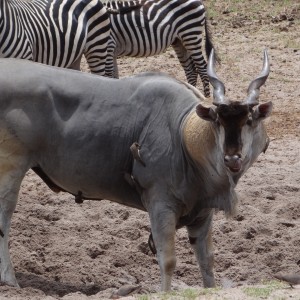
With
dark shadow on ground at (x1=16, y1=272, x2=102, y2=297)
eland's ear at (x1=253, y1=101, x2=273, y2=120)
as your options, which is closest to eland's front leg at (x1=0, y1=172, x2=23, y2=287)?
dark shadow on ground at (x1=16, y1=272, x2=102, y2=297)

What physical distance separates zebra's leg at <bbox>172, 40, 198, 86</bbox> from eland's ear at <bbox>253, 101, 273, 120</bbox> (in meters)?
8.15

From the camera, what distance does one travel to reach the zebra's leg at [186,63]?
14945 millimetres

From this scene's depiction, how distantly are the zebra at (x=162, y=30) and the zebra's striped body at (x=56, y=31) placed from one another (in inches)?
65.8

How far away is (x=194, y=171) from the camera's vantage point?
712cm

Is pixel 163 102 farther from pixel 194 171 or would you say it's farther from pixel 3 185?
pixel 3 185

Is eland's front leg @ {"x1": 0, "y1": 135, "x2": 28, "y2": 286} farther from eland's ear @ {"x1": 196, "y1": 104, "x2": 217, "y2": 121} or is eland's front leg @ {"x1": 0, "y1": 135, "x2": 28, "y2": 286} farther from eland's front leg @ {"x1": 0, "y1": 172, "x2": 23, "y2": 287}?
eland's ear @ {"x1": 196, "y1": 104, "x2": 217, "y2": 121}

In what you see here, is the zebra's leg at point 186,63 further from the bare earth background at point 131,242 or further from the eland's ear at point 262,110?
the eland's ear at point 262,110

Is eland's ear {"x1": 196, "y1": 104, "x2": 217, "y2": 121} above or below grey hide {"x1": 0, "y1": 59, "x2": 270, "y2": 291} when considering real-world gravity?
above

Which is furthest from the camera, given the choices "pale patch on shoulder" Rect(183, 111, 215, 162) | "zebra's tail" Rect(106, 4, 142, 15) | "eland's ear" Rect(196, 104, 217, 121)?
"zebra's tail" Rect(106, 4, 142, 15)

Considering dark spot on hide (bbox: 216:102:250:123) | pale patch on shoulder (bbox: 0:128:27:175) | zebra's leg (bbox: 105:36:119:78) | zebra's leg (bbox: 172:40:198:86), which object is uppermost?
dark spot on hide (bbox: 216:102:250:123)

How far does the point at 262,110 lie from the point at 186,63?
27.5 feet

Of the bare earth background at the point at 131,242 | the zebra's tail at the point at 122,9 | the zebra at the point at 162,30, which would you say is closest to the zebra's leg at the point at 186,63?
the zebra at the point at 162,30

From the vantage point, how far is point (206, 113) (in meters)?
6.64

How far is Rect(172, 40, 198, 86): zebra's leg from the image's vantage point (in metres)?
14.9
